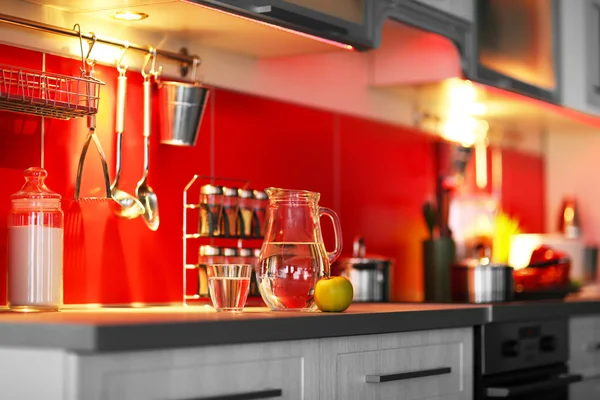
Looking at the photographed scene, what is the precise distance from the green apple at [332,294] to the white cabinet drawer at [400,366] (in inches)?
3.5

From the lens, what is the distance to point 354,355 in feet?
6.68

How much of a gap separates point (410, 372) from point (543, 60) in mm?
1591

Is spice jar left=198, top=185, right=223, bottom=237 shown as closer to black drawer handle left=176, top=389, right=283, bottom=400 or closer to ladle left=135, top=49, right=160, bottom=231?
ladle left=135, top=49, right=160, bottom=231

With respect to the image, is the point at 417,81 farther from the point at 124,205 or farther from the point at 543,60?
the point at 124,205

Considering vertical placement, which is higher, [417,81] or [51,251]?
[417,81]

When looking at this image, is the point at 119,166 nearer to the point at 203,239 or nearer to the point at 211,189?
the point at 211,189

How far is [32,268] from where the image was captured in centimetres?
205

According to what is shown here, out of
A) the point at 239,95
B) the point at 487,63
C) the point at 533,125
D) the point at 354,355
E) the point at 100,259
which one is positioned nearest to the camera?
the point at 354,355

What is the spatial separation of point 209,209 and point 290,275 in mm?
449

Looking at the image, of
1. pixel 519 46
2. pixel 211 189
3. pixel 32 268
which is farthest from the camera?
pixel 519 46

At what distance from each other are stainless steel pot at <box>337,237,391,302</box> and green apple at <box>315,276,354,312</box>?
32.8 inches

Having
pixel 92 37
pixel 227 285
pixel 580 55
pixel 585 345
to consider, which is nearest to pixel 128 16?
pixel 92 37

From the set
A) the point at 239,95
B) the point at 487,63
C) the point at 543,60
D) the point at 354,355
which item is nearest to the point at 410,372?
the point at 354,355

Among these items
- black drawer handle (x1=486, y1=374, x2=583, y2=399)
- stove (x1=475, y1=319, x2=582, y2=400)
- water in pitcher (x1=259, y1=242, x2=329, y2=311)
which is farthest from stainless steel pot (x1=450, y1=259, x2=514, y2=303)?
water in pitcher (x1=259, y1=242, x2=329, y2=311)
